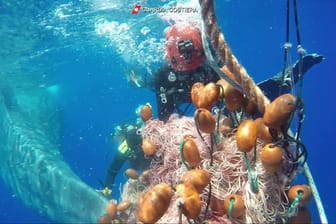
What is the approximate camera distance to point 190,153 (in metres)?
2.92

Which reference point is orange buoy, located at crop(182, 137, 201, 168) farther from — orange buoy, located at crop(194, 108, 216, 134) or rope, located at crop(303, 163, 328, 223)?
rope, located at crop(303, 163, 328, 223)

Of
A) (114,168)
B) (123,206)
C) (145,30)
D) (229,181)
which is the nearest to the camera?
(229,181)

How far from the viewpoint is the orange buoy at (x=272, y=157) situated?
103 inches

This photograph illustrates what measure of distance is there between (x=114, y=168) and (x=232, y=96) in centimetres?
425

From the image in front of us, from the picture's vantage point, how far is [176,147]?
11.5 feet

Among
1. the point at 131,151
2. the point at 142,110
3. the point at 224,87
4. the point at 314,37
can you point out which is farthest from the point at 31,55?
the point at 314,37

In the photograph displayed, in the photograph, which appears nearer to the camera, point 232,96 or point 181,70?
point 232,96

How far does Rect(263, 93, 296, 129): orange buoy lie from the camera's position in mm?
2505

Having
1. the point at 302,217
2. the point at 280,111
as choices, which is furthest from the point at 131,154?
the point at 280,111

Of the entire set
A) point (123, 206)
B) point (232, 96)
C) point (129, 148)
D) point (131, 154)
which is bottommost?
point (123, 206)

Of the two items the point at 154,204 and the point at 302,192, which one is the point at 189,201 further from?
the point at 302,192

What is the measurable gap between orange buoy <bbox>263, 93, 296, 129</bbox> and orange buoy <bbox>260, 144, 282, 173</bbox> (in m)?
0.19

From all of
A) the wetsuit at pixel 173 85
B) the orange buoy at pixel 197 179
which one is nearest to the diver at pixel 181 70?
the wetsuit at pixel 173 85

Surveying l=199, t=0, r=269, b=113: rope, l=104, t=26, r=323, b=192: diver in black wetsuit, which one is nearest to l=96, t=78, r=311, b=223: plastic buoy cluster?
l=199, t=0, r=269, b=113: rope
